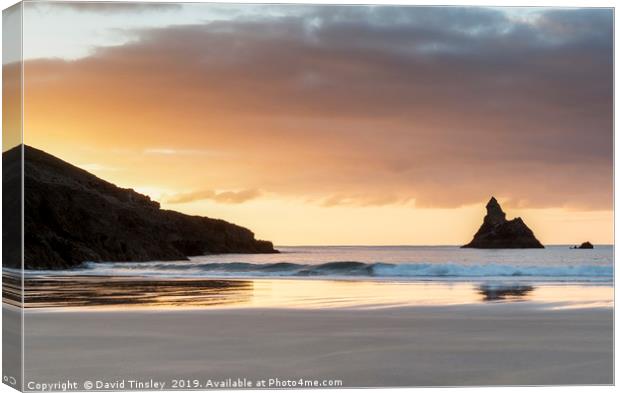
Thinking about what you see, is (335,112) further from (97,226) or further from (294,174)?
(97,226)

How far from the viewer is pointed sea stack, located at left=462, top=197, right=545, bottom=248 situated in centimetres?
931

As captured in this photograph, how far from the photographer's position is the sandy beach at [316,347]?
7.99 metres

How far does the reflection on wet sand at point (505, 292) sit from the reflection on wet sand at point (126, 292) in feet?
7.59

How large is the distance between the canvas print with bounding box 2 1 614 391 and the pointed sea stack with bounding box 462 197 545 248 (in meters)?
0.05

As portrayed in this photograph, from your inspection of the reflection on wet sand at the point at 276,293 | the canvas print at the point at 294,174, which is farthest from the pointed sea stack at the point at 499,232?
the reflection on wet sand at the point at 276,293

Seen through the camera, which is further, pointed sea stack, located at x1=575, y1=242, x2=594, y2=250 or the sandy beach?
pointed sea stack, located at x1=575, y1=242, x2=594, y2=250

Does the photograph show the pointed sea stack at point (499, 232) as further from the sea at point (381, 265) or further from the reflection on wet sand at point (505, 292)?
the reflection on wet sand at point (505, 292)

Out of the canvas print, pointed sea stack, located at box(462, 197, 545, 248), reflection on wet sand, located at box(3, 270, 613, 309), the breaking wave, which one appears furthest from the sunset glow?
reflection on wet sand, located at box(3, 270, 613, 309)

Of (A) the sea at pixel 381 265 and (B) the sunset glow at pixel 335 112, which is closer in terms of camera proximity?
(B) the sunset glow at pixel 335 112

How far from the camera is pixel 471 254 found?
1101cm

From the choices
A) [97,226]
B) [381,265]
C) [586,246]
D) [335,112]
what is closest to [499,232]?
[586,246]

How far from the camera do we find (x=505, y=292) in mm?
10977

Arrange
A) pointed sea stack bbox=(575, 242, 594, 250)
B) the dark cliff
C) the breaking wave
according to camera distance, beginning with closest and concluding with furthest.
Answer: the dark cliff
pointed sea stack bbox=(575, 242, 594, 250)
the breaking wave

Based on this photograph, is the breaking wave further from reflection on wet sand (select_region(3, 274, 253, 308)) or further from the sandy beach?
the sandy beach
